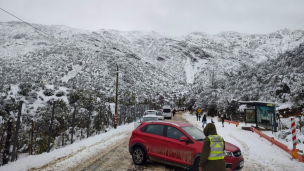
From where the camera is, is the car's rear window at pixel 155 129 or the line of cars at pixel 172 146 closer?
Answer: the line of cars at pixel 172 146

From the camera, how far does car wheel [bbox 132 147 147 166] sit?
668 cm

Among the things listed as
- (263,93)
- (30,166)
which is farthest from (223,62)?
(30,166)

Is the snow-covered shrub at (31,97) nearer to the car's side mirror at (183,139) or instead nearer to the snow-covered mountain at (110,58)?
A: the snow-covered mountain at (110,58)

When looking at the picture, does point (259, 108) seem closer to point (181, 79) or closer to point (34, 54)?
point (34, 54)

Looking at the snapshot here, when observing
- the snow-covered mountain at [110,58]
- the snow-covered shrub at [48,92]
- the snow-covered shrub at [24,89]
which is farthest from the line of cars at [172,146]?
the snow-covered mountain at [110,58]

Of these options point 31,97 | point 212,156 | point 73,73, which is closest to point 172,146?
point 212,156

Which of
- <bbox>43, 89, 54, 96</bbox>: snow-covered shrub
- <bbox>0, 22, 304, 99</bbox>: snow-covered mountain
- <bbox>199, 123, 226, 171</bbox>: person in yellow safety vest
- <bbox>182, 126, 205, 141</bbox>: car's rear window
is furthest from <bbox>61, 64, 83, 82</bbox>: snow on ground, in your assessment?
<bbox>199, 123, 226, 171</bbox>: person in yellow safety vest

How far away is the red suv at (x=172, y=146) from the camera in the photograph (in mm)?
5559

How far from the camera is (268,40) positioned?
176m

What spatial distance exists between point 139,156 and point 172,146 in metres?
1.48

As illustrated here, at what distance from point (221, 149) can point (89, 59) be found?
6887 cm

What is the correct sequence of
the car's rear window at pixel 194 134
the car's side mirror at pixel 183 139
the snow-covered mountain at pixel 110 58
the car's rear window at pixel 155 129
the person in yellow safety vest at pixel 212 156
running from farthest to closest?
the snow-covered mountain at pixel 110 58 → the car's rear window at pixel 155 129 → the car's rear window at pixel 194 134 → the car's side mirror at pixel 183 139 → the person in yellow safety vest at pixel 212 156

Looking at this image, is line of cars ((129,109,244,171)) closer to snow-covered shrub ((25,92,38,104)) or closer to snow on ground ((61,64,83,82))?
snow-covered shrub ((25,92,38,104))

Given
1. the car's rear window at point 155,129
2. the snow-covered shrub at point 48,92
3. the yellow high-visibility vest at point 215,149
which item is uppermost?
the snow-covered shrub at point 48,92
